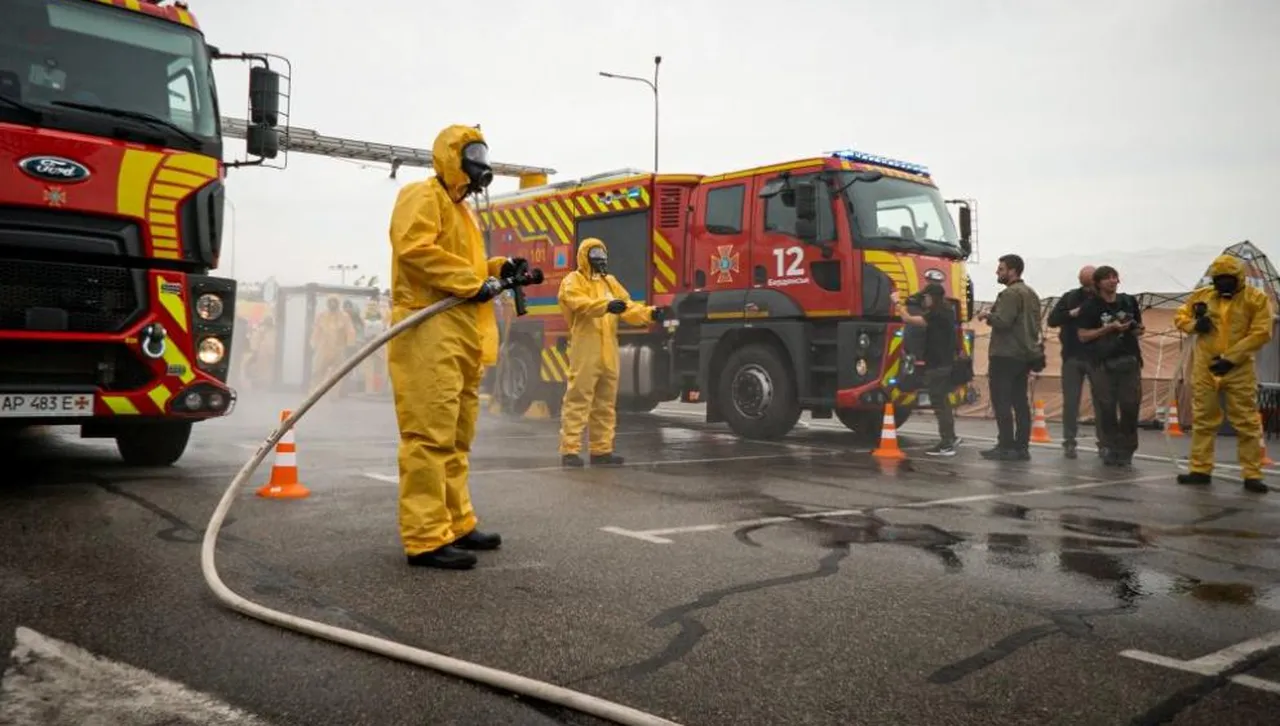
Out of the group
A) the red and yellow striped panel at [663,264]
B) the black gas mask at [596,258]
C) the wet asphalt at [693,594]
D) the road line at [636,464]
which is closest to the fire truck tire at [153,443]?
the wet asphalt at [693,594]

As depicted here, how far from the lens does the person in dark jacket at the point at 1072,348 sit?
980cm

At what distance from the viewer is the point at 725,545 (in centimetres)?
489

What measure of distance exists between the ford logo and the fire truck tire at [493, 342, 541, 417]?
26.9 ft

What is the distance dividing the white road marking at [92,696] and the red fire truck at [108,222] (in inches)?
139

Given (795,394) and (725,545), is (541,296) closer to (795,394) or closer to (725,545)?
(795,394)

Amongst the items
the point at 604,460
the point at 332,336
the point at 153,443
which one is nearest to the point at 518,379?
the point at 604,460

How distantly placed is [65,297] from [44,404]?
64 cm

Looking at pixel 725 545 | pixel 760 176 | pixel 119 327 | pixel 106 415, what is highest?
pixel 760 176

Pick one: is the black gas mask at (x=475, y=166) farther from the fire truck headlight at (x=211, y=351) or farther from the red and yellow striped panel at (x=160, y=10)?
the red and yellow striped panel at (x=160, y=10)

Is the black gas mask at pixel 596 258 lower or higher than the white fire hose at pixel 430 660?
higher

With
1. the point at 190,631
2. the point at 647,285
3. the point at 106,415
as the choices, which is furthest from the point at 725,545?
the point at 647,285

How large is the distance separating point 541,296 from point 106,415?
310 inches

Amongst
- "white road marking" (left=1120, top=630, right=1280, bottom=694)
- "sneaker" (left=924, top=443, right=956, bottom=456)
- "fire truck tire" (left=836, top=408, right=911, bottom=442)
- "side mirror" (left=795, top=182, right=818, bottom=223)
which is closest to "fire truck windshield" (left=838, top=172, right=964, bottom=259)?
"side mirror" (left=795, top=182, right=818, bottom=223)

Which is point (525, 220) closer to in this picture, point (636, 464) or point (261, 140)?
point (636, 464)
